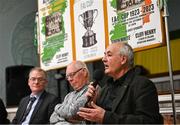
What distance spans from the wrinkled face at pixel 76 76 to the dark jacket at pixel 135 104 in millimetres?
503

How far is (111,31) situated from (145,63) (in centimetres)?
57

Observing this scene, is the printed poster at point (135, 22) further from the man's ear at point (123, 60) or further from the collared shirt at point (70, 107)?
the collared shirt at point (70, 107)

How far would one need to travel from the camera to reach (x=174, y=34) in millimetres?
3469

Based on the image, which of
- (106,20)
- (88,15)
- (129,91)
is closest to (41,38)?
(88,15)

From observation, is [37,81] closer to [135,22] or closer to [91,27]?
[91,27]

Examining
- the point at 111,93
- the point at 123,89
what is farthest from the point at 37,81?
the point at 123,89

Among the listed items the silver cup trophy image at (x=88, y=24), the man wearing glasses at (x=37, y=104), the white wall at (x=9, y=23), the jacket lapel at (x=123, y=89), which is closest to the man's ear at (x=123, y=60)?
the jacket lapel at (x=123, y=89)

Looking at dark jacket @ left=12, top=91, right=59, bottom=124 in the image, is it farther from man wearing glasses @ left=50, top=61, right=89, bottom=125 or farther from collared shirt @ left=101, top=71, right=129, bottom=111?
collared shirt @ left=101, top=71, right=129, bottom=111

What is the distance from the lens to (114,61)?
8.68 feet

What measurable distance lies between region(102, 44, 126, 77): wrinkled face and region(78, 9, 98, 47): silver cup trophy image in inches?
30.2

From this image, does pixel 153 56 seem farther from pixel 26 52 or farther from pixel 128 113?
→ pixel 26 52

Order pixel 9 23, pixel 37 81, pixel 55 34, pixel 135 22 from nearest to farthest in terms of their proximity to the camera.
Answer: pixel 135 22
pixel 37 81
pixel 55 34
pixel 9 23

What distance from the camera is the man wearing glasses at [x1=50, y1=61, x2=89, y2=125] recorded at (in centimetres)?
269

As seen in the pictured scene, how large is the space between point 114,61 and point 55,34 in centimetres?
151
